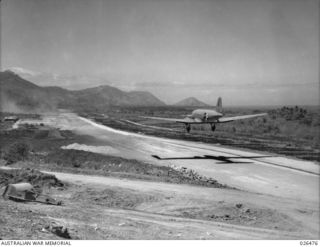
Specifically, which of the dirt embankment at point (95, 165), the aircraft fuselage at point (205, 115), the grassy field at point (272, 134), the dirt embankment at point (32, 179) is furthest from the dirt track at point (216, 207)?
the grassy field at point (272, 134)

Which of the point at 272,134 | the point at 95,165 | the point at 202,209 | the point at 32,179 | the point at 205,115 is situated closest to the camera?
the point at 202,209

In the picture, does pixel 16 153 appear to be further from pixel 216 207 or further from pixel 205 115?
pixel 216 207

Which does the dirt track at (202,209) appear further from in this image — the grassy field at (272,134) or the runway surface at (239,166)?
the grassy field at (272,134)

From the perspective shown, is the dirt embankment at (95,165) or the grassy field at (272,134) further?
the grassy field at (272,134)

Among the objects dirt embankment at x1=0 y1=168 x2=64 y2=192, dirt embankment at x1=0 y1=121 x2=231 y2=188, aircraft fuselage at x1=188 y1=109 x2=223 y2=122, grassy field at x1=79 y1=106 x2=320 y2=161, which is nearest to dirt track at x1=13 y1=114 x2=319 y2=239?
dirt embankment at x1=0 y1=168 x2=64 y2=192

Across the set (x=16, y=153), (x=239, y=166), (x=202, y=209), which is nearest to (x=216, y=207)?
(x=202, y=209)

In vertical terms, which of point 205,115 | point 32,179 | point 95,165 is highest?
point 205,115

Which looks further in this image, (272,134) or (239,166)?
(272,134)
